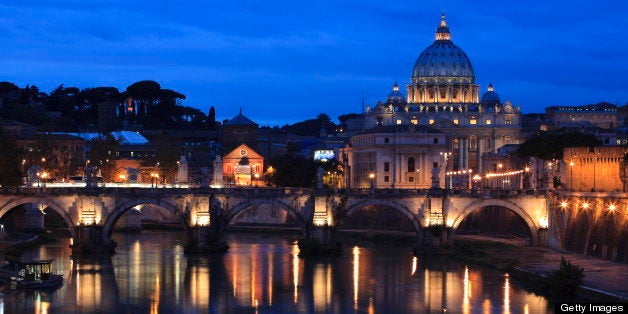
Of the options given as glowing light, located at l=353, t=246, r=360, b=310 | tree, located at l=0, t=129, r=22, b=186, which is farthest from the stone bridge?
tree, located at l=0, t=129, r=22, b=186

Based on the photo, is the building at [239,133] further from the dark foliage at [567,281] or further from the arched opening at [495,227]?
the dark foliage at [567,281]

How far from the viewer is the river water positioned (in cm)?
6888

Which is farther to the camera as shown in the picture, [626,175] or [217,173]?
[217,173]

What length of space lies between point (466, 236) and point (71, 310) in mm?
42093

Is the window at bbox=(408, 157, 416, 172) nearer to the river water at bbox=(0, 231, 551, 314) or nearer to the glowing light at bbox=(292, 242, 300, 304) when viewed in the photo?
the glowing light at bbox=(292, 242, 300, 304)

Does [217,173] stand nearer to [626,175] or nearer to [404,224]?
[404,224]

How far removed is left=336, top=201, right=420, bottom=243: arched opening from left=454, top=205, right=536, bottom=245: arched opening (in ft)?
13.7

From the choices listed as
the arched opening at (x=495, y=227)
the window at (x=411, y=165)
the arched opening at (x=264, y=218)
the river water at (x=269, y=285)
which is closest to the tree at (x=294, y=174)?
the arched opening at (x=264, y=218)

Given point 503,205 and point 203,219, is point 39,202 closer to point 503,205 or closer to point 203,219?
point 203,219

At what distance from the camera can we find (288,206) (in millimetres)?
95000

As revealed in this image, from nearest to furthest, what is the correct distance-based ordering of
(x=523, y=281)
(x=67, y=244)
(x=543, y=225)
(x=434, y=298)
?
(x=434, y=298)
(x=523, y=281)
(x=543, y=225)
(x=67, y=244)

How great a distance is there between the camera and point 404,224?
116 meters

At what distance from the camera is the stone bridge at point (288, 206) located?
93625mm

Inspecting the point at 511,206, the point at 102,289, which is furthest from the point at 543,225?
the point at 102,289
